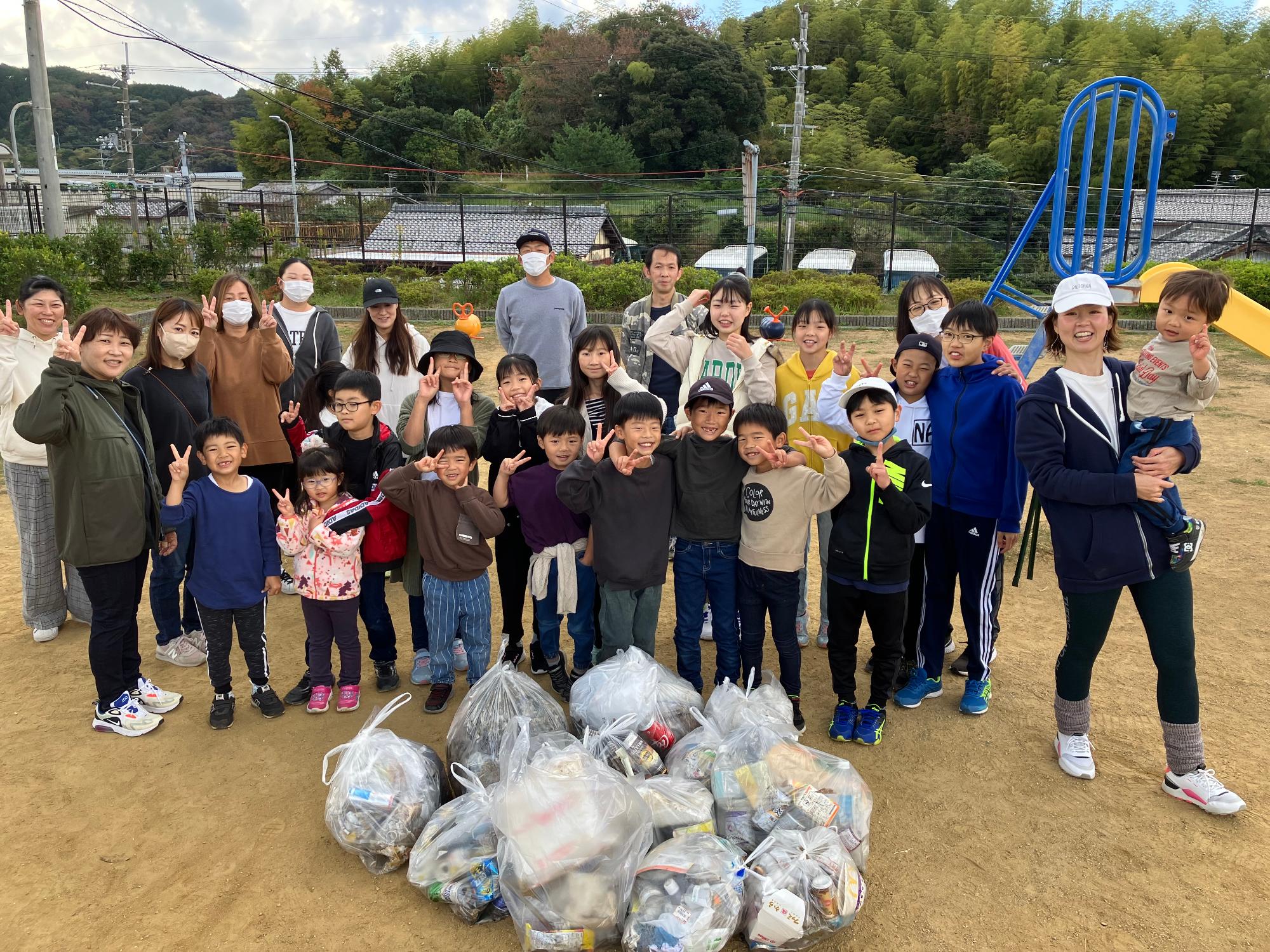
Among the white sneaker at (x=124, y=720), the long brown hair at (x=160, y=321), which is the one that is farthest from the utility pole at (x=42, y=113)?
the white sneaker at (x=124, y=720)

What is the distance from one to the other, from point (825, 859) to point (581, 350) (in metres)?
2.36

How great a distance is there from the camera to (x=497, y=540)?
3.84 meters

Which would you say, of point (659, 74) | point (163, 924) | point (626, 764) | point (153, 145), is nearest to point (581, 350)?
point (626, 764)

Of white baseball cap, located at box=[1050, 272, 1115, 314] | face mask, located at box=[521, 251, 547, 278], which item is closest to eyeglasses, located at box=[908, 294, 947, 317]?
white baseball cap, located at box=[1050, 272, 1115, 314]

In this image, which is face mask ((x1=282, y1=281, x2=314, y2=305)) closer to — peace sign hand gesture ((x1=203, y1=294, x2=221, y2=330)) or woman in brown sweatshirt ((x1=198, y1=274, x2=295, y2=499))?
woman in brown sweatshirt ((x1=198, y1=274, x2=295, y2=499))

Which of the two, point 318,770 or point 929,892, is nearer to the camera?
point 929,892

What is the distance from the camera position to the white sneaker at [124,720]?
3465 mm

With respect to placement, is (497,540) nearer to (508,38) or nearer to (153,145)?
(508,38)

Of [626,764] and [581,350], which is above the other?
[581,350]

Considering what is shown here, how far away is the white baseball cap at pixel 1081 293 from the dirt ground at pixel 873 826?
5.89ft

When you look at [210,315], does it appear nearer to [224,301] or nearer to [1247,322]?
[224,301]

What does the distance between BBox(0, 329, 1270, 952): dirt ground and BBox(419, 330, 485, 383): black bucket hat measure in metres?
1.47

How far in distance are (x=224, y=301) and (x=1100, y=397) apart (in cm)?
405

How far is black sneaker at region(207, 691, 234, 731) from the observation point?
3.52 meters
